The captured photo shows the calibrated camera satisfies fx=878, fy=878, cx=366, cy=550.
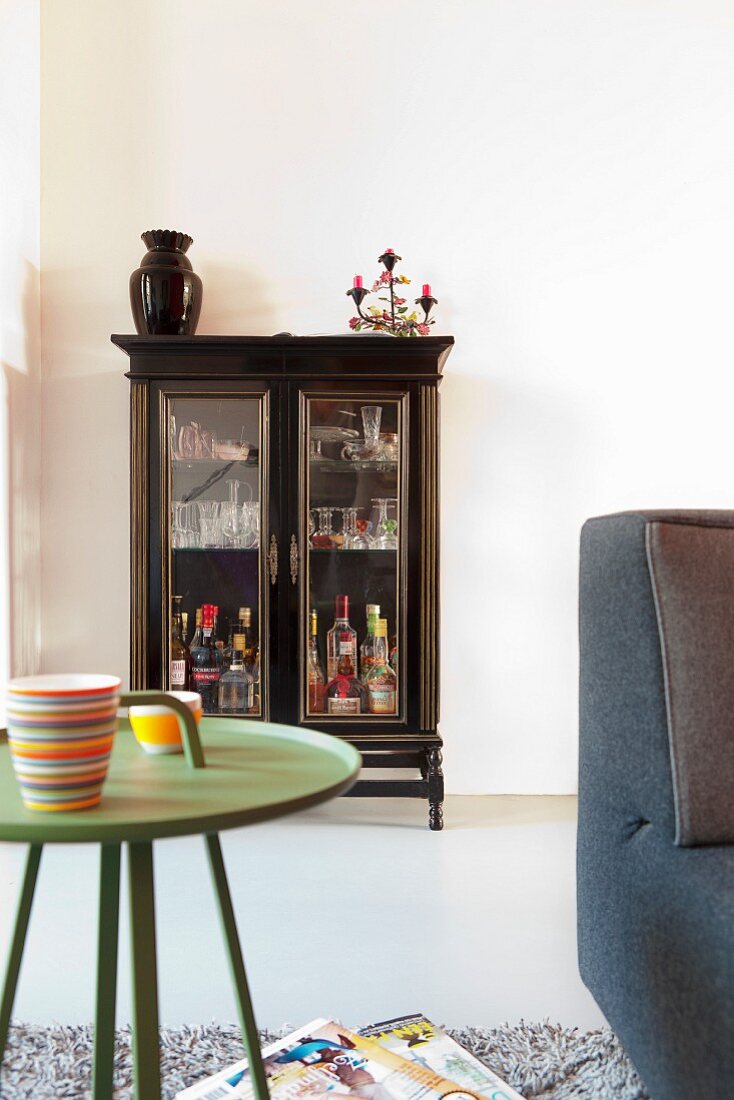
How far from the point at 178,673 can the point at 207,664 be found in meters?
0.09

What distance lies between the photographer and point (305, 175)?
2984 mm

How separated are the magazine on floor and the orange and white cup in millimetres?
569

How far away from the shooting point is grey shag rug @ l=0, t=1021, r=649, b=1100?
4.24 feet

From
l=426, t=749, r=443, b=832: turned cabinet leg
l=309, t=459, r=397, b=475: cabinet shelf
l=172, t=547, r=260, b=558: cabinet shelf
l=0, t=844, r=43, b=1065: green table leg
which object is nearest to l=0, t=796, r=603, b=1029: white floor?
l=426, t=749, r=443, b=832: turned cabinet leg

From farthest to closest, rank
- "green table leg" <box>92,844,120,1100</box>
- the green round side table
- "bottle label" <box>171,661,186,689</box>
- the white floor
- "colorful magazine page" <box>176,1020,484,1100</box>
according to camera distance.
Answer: "bottle label" <box>171,661,186,689</box> → the white floor → "colorful magazine page" <box>176,1020,484,1100</box> → "green table leg" <box>92,844,120,1100</box> → the green round side table

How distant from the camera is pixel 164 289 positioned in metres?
2.70

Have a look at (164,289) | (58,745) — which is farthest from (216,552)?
(58,745)

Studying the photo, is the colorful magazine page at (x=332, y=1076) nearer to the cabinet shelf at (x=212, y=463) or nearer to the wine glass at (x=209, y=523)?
the wine glass at (x=209, y=523)

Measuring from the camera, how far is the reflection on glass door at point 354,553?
2734mm

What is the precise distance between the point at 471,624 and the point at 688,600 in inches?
75.9

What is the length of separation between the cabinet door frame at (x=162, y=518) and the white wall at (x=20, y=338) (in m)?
0.42

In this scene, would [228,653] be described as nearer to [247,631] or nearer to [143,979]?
[247,631]

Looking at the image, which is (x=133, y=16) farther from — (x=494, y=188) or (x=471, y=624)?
(x=471, y=624)

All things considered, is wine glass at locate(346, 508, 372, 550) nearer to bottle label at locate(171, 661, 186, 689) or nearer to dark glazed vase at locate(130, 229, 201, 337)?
bottle label at locate(171, 661, 186, 689)
